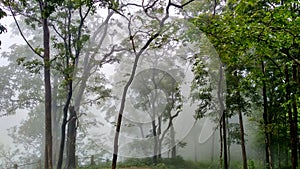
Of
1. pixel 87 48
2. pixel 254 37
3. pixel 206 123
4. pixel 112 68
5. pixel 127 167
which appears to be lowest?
pixel 127 167

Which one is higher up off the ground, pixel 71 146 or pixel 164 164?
pixel 71 146

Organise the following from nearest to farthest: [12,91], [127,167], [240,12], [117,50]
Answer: [240,12], [117,50], [127,167], [12,91]

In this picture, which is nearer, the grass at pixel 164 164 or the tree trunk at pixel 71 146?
the tree trunk at pixel 71 146

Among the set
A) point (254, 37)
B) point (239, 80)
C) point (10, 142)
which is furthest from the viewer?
point (10, 142)

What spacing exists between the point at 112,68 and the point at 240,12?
207 inches

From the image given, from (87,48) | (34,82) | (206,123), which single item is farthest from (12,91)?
(206,123)

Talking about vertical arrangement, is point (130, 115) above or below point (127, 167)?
above

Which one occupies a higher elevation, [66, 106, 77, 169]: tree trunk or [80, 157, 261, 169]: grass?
[66, 106, 77, 169]: tree trunk

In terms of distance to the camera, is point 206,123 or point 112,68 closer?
point 112,68

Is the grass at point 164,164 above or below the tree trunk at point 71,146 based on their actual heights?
below

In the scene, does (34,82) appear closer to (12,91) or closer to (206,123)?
(12,91)

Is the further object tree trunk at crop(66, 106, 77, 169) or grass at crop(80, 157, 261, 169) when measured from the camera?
grass at crop(80, 157, 261, 169)

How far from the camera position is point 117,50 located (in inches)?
375

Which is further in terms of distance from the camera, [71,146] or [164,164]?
[164,164]
